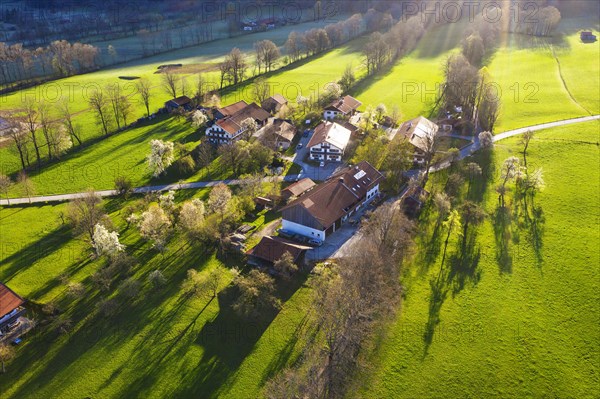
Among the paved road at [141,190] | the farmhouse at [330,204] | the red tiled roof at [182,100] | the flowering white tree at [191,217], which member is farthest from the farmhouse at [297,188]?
the red tiled roof at [182,100]

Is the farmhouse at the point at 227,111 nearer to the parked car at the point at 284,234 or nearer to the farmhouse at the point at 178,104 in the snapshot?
the farmhouse at the point at 178,104

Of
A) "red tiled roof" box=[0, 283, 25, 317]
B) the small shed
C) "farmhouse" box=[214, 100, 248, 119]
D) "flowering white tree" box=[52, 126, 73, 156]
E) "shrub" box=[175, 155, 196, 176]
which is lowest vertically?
"red tiled roof" box=[0, 283, 25, 317]

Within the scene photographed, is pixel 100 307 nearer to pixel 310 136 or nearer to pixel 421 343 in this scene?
pixel 421 343

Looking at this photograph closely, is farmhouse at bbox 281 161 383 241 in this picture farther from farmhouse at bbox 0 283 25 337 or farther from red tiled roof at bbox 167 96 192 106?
red tiled roof at bbox 167 96 192 106

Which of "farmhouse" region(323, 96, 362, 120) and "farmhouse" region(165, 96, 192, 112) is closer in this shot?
"farmhouse" region(323, 96, 362, 120)

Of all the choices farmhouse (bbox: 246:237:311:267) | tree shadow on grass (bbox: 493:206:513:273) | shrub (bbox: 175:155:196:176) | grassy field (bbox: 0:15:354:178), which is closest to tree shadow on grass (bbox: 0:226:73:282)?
shrub (bbox: 175:155:196:176)

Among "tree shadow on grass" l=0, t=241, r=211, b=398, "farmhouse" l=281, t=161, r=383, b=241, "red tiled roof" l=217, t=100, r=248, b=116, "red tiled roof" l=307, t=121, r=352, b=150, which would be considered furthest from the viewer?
"red tiled roof" l=217, t=100, r=248, b=116

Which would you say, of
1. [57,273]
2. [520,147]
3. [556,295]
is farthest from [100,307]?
[520,147]
